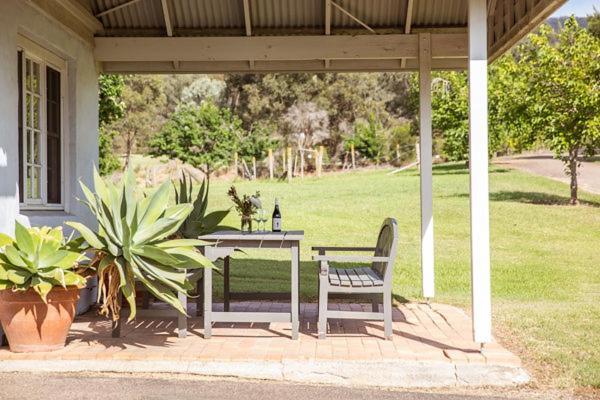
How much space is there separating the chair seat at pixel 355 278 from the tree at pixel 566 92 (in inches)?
546

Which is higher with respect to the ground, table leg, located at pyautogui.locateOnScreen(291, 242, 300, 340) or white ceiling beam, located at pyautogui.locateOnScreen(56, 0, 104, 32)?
white ceiling beam, located at pyautogui.locateOnScreen(56, 0, 104, 32)

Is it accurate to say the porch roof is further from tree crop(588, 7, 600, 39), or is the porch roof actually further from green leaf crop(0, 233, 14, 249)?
tree crop(588, 7, 600, 39)

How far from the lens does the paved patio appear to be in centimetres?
582

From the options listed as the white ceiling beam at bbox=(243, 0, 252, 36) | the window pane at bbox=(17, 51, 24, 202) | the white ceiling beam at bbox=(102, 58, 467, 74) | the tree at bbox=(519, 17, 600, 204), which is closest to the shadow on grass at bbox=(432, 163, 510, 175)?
the tree at bbox=(519, 17, 600, 204)

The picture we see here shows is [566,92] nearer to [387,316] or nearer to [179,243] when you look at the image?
[387,316]

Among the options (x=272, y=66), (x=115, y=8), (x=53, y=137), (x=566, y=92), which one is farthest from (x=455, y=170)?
(x=53, y=137)

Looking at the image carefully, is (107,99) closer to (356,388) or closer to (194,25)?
(194,25)

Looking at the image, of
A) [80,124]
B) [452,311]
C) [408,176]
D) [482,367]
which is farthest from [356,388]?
[408,176]

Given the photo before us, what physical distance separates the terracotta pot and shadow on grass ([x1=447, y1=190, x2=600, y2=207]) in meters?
18.7

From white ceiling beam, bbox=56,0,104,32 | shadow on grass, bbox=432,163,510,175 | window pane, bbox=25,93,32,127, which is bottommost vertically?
window pane, bbox=25,93,32,127

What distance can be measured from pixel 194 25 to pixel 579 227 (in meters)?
13.3

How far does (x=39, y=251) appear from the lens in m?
6.08

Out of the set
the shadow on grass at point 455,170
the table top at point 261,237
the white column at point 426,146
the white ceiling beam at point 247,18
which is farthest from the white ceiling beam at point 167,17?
the shadow on grass at point 455,170

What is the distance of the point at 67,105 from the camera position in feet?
27.6
